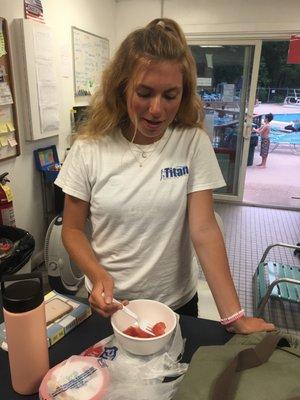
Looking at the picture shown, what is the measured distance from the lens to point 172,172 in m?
0.97

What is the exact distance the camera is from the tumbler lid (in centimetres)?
59

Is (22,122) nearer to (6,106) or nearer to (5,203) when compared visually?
(6,106)

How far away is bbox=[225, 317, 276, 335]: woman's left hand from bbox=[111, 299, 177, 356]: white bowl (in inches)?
6.0

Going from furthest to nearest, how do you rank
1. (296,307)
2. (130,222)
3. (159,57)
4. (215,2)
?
(215,2) < (296,307) < (130,222) < (159,57)

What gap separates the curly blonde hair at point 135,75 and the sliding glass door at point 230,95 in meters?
2.79

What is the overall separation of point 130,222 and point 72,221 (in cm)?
18

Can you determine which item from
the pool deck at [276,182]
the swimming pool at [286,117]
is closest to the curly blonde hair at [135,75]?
the pool deck at [276,182]

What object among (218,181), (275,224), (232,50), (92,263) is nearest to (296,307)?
(275,224)

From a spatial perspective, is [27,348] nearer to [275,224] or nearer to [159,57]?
[159,57]

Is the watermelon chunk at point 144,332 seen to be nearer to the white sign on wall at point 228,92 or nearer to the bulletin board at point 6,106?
the bulletin board at point 6,106

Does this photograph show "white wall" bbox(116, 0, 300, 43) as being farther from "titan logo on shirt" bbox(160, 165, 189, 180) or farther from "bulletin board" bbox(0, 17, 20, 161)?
"titan logo on shirt" bbox(160, 165, 189, 180)

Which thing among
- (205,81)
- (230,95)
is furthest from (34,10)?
(230,95)

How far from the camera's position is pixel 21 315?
599 millimetres

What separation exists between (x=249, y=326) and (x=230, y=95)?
3.77 metres
